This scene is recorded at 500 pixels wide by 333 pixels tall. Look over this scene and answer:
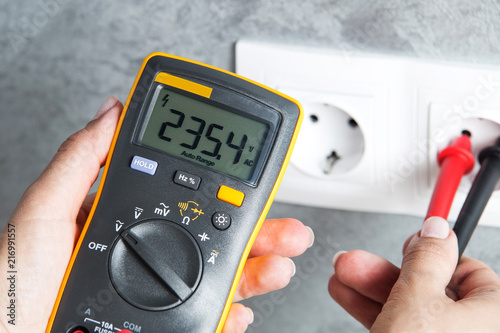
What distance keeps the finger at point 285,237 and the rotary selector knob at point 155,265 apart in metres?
0.10

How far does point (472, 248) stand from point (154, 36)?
1.40ft

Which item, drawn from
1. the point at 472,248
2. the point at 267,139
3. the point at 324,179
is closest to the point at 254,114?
the point at 267,139

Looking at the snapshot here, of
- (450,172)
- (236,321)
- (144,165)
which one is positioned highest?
(450,172)

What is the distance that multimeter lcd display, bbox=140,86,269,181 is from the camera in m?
0.44

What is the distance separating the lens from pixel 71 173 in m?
0.44

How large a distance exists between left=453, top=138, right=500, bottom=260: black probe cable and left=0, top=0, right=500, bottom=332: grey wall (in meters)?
0.10

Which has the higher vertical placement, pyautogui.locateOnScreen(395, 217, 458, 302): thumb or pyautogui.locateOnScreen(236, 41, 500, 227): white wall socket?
pyautogui.locateOnScreen(236, 41, 500, 227): white wall socket

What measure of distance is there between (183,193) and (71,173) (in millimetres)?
103

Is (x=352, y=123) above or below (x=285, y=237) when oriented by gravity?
above

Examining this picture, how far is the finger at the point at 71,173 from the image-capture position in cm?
42

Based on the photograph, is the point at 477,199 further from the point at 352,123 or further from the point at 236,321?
the point at 236,321

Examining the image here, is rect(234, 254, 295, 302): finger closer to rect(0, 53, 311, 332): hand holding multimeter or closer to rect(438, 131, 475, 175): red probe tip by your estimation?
rect(0, 53, 311, 332): hand holding multimeter

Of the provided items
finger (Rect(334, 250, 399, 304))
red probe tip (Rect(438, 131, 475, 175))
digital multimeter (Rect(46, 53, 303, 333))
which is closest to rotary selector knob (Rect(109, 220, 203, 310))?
digital multimeter (Rect(46, 53, 303, 333))

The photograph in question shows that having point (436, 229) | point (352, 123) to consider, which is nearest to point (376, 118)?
point (352, 123)
